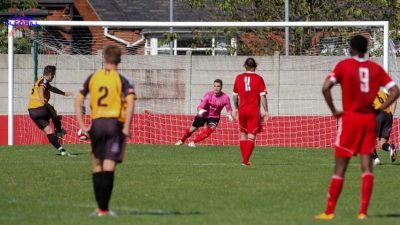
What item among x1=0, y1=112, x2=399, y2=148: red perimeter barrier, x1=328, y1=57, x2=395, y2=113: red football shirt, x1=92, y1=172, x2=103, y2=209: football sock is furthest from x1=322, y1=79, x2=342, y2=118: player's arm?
x1=0, y1=112, x2=399, y2=148: red perimeter barrier

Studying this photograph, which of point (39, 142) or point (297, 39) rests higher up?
point (297, 39)

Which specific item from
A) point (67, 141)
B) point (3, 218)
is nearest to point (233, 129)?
point (67, 141)

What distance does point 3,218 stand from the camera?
1320 centimetres

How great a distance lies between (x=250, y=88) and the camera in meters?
20.8

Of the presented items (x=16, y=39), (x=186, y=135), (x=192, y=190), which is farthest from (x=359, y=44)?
(x=16, y=39)

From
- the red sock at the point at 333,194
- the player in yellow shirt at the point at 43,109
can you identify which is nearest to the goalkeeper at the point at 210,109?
the player in yellow shirt at the point at 43,109

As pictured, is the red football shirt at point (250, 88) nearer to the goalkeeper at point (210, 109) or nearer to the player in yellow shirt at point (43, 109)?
the player in yellow shirt at point (43, 109)

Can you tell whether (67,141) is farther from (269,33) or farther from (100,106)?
(100,106)

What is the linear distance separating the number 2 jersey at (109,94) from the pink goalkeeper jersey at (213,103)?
15.0m

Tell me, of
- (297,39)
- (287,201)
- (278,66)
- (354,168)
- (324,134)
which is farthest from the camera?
(297,39)

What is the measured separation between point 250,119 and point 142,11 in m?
32.4

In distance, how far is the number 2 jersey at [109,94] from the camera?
12977 millimetres

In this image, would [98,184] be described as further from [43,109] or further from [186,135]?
[186,135]

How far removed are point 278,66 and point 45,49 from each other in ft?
22.3
